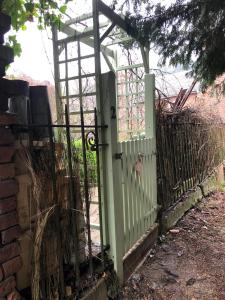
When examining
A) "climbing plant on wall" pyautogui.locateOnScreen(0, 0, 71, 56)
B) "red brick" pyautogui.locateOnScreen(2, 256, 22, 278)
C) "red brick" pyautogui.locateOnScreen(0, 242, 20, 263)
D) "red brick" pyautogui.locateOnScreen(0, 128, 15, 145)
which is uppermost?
"climbing plant on wall" pyautogui.locateOnScreen(0, 0, 71, 56)

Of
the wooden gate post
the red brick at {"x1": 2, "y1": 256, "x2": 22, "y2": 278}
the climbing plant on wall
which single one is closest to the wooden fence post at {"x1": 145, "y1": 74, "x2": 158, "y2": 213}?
the wooden gate post

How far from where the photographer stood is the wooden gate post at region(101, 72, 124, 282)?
8.95 ft

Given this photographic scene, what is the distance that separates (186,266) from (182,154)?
2.34 m

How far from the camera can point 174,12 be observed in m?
2.93

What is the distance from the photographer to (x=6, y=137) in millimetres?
1715

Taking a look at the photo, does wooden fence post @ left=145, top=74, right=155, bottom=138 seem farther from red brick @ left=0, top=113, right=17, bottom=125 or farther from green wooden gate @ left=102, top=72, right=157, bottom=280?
red brick @ left=0, top=113, right=17, bottom=125

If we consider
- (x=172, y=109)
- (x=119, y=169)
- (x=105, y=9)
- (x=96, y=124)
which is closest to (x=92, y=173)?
(x=119, y=169)

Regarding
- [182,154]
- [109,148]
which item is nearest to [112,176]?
[109,148]

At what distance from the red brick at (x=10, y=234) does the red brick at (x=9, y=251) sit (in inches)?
1.2

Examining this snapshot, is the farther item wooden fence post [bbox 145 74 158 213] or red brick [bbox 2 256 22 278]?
wooden fence post [bbox 145 74 158 213]

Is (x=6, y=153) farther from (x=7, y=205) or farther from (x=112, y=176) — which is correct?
(x=112, y=176)

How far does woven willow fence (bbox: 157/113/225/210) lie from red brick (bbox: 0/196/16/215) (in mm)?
2847

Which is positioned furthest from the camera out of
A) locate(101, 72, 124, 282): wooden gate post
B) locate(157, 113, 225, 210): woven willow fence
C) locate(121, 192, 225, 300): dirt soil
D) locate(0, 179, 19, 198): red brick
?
locate(157, 113, 225, 210): woven willow fence

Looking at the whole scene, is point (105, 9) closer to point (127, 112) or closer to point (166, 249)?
point (127, 112)
